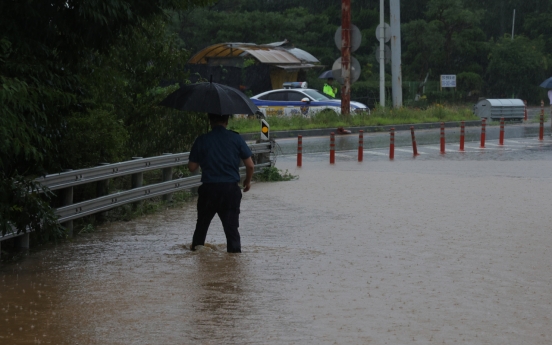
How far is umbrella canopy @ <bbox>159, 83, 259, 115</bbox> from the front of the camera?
946cm

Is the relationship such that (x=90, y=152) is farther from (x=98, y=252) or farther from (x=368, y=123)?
(x=368, y=123)

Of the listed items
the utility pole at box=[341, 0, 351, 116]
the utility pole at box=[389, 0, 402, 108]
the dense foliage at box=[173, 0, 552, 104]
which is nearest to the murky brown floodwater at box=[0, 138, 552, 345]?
the utility pole at box=[341, 0, 351, 116]

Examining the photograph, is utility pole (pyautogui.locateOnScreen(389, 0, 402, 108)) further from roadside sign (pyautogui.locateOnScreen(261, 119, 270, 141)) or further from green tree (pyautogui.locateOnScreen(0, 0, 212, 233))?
green tree (pyautogui.locateOnScreen(0, 0, 212, 233))

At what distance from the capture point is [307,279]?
8594 mm

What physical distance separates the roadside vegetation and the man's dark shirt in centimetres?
1883

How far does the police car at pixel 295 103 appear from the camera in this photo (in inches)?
1395

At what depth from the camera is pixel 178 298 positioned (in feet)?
25.3

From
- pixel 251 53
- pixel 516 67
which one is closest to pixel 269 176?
pixel 251 53

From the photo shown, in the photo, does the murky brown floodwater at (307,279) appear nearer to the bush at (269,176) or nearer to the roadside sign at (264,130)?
the bush at (269,176)

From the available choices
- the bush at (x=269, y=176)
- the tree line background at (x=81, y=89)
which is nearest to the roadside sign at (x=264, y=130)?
the bush at (x=269, y=176)

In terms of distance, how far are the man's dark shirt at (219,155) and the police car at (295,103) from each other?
2512 cm

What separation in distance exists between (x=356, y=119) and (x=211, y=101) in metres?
24.4

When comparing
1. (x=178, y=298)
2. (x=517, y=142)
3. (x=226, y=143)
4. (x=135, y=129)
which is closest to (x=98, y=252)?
(x=226, y=143)

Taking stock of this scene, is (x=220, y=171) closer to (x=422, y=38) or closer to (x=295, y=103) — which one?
(x=295, y=103)
